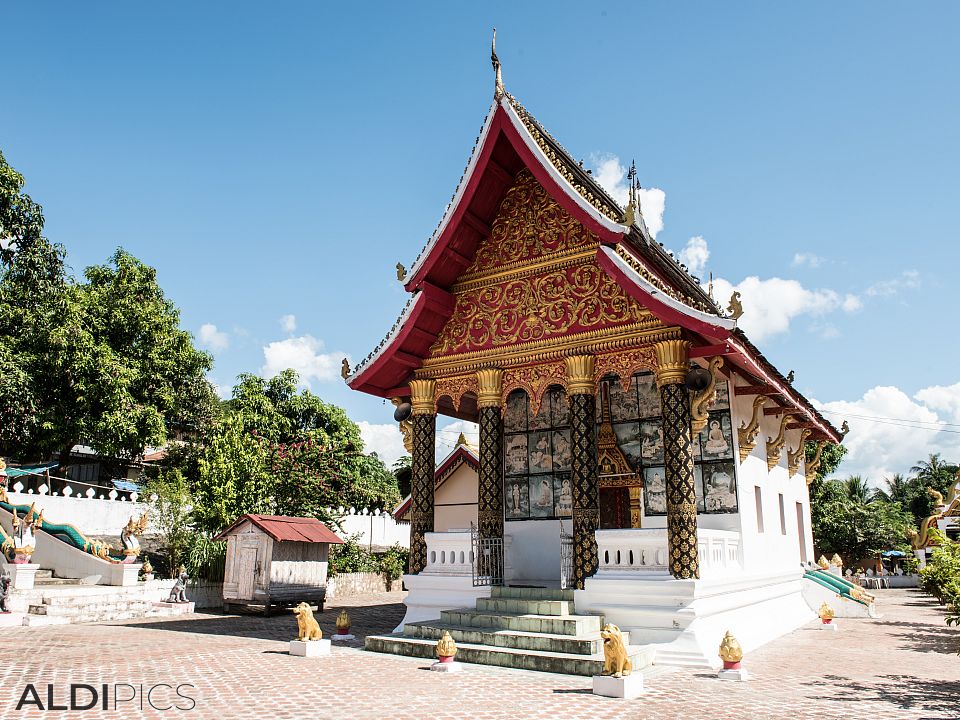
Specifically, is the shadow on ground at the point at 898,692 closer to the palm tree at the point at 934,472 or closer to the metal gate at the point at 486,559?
the metal gate at the point at 486,559

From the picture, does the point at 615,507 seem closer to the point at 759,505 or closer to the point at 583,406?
the point at 583,406

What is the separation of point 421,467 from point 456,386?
162 cm

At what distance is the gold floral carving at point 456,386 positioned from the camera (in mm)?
12656

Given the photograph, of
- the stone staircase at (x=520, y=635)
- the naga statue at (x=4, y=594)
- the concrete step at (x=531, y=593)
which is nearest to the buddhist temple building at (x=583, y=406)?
the concrete step at (x=531, y=593)

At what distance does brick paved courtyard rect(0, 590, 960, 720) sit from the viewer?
640 centimetres

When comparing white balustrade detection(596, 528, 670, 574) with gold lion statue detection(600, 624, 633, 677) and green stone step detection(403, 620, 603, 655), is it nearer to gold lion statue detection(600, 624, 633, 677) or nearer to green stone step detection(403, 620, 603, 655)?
green stone step detection(403, 620, 603, 655)

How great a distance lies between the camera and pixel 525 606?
408 inches

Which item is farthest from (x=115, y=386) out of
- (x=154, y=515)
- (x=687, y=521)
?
(x=687, y=521)

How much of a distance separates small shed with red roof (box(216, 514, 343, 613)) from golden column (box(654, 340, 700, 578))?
10306mm

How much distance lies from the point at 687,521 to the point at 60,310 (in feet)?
93.5

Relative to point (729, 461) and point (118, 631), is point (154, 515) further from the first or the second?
point (729, 461)

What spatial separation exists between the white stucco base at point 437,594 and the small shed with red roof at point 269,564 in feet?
19.6

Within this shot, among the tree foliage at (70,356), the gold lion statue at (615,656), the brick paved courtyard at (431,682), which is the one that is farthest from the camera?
the tree foliage at (70,356)

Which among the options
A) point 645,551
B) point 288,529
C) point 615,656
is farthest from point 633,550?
point 288,529
